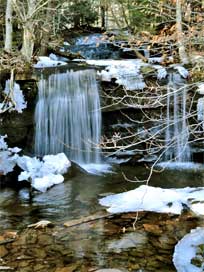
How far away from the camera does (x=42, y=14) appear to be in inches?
548

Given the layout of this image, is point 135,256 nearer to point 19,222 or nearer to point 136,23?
point 19,222

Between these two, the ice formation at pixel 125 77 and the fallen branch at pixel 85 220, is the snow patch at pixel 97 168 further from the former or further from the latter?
the fallen branch at pixel 85 220

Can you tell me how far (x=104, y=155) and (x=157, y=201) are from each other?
3.28 meters

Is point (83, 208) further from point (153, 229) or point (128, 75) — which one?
point (128, 75)

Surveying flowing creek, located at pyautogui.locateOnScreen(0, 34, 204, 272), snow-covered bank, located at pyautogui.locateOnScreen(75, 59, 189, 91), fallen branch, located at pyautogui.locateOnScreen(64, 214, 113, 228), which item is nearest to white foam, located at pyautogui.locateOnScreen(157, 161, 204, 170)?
flowing creek, located at pyautogui.locateOnScreen(0, 34, 204, 272)

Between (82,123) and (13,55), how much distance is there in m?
2.69

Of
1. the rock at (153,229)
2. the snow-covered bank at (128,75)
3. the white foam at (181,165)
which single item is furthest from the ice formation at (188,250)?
the snow-covered bank at (128,75)

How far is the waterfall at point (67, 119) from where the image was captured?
976 centimetres

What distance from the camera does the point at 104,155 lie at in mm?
9758

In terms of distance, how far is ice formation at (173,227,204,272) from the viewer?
4502 millimetres

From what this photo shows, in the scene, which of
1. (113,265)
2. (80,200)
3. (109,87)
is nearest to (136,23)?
(109,87)

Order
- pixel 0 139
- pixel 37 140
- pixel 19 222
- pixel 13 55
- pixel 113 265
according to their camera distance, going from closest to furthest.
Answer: pixel 113 265 → pixel 19 222 → pixel 0 139 → pixel 37 140 → pixel 13 55

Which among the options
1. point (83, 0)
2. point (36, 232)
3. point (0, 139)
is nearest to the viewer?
point (36, 232)

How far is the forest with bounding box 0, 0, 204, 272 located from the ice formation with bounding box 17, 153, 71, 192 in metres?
0.03
